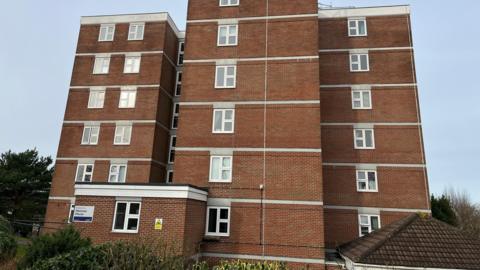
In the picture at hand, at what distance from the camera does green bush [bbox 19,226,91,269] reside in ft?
35.0

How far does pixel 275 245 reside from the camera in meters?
17.0

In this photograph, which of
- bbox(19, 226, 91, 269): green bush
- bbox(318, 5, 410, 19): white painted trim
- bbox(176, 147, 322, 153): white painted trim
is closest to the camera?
bbox(19, 226, 91, 269): green bush

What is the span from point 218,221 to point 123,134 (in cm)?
1234

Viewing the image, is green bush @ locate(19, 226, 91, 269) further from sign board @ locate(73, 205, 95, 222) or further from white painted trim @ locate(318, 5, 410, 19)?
white painted trim @ locate(318, 5, 410, 19)

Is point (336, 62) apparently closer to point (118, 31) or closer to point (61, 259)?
point (118, 31)

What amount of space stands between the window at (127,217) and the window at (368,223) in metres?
14.5

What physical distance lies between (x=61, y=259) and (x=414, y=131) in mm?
21953

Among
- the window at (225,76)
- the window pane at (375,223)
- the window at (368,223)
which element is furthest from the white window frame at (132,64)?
the window pane at (375,223)

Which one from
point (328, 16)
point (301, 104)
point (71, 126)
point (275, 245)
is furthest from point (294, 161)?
point (71, 126)

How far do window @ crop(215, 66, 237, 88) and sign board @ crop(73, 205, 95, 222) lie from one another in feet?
33.6

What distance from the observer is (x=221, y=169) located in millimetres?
18703

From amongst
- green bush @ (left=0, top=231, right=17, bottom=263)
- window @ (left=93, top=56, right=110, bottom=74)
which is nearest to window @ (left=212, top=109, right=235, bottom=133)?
green bush @ (left=0, top=231, right=17, bottom=263)

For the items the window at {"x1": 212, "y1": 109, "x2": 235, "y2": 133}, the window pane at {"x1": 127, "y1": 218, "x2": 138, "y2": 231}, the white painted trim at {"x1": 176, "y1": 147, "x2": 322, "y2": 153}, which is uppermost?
the window at {"x1": 212, "y1": 109, "x2": 235, "y2": 133}

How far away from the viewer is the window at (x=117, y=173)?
80.3ft
